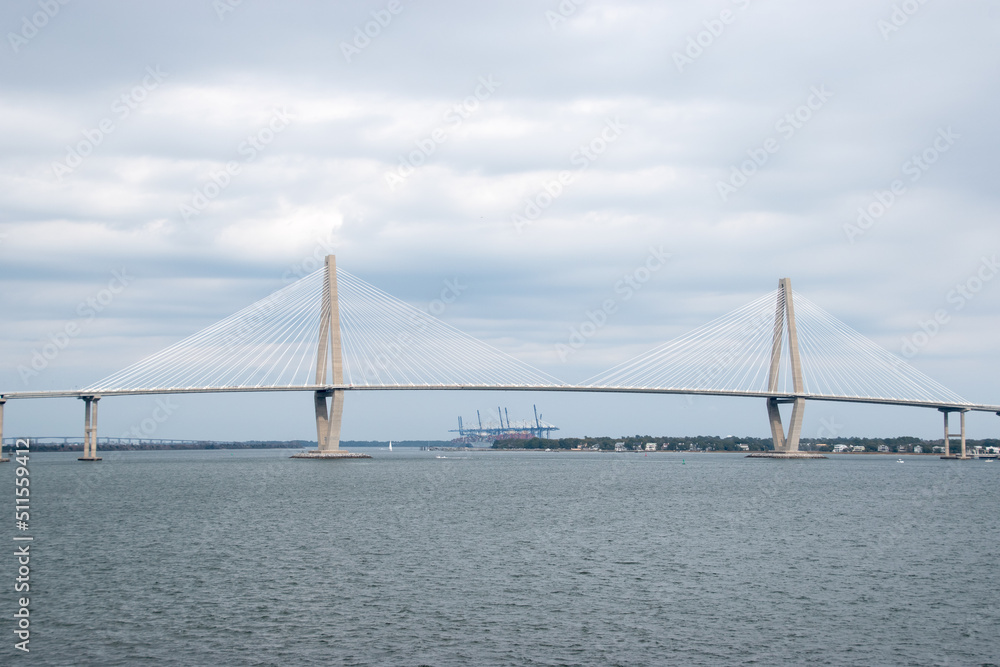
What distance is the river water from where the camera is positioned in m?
14.2

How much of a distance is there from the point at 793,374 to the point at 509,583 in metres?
58.7

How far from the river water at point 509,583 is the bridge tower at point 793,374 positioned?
36574 millimetres

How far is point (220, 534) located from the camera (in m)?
26.7

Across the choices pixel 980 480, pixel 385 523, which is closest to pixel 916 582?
pixel 385 523

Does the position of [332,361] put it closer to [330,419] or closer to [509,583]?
[330,419]

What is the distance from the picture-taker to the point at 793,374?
240ft

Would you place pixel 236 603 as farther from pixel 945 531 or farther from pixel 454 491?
pixel 454 491

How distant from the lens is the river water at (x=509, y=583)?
1420 cm

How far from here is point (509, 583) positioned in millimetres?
19172

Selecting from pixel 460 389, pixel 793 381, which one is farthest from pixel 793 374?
pixel 460 389

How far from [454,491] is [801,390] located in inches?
1550

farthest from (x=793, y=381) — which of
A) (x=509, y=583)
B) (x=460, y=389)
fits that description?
(x=509, y=583)

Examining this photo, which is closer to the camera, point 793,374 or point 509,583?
point 509,583

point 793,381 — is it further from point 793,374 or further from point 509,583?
point 509,583
